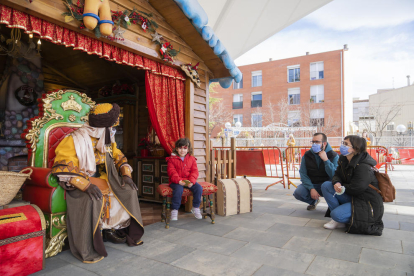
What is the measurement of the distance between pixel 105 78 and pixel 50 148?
136 inches

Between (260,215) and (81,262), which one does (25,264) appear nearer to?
(81,262)

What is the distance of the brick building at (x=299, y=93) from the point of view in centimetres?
2539

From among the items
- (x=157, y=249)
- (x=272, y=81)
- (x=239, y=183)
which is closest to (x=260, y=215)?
(x=239, y=183)

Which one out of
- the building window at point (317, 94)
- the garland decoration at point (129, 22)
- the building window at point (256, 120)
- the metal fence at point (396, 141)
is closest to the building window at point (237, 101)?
the building window at point (256, 120)

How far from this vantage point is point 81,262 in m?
2.71

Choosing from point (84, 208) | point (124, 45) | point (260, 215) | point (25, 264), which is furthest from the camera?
point (260, 215)

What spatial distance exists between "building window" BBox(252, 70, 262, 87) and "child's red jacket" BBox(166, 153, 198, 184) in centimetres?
2662

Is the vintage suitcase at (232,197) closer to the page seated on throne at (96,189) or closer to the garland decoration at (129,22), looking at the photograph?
the page seated on throne at (96,189)

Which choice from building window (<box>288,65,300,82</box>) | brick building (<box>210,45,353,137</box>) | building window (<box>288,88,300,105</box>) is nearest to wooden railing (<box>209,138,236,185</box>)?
brick building (<box>210,45,353,137</box>)

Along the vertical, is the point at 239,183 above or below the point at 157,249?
above

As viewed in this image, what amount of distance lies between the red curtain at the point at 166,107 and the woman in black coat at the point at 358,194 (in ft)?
8.67

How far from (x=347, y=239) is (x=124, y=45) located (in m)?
3.81

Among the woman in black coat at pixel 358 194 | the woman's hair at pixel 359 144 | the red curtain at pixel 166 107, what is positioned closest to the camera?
the woman in black coat at pixel 358 194

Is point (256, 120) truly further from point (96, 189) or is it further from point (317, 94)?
point (96, 189)
